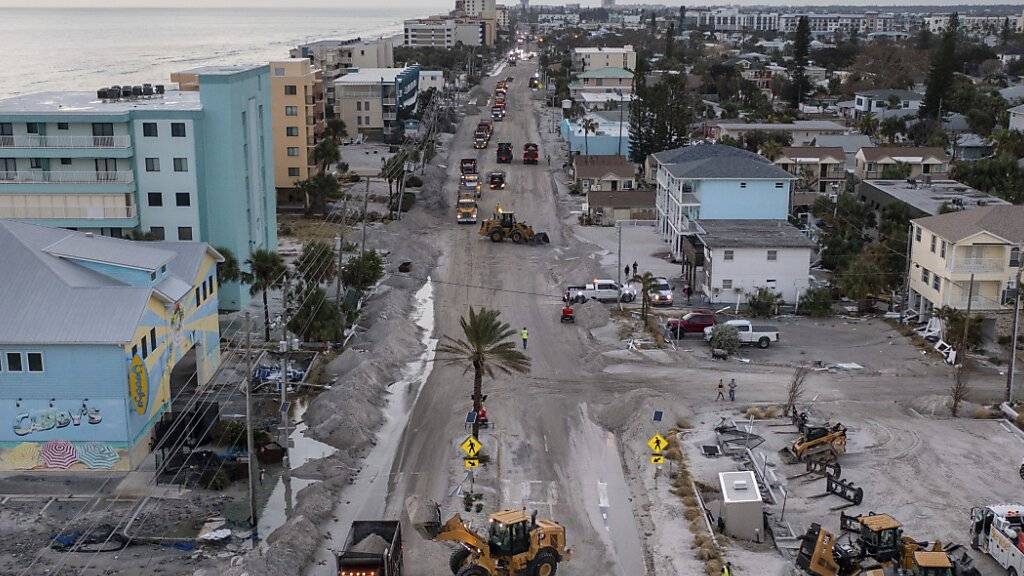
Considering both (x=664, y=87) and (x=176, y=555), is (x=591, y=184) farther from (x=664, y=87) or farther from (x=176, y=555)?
(x=176, y=555)

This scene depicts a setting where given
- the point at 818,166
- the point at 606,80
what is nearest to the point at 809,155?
the point at 818,166

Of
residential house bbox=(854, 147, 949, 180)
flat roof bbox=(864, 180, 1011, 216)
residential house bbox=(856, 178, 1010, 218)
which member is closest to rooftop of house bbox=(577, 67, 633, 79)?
residential house bbox=(854, 147, 949, 180)

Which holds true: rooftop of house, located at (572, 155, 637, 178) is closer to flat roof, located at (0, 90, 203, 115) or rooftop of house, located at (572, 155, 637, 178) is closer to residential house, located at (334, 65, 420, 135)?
residential house, located at (334, 65, 420, 135)

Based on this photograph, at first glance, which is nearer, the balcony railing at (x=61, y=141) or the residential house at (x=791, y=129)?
the balcony railing at (x=61, y=141)

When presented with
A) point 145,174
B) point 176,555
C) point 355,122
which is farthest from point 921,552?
point 355,122

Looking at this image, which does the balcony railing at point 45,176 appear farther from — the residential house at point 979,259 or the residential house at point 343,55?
the residential house at point 343,55

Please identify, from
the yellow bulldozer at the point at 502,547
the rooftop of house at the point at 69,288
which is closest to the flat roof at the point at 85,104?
the rooftop of house at the point at 69,288

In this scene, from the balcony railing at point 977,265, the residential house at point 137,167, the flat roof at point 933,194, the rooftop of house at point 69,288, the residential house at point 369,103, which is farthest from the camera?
the residential house at point 369,103
